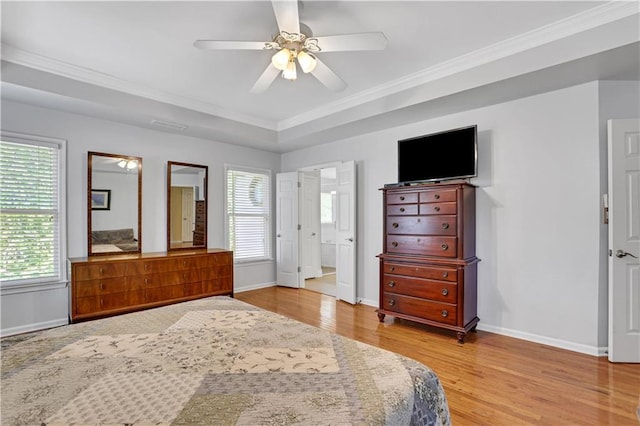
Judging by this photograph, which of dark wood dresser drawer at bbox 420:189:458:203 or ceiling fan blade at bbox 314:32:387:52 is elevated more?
ceiling fan blade at bbox 314:32:387:52

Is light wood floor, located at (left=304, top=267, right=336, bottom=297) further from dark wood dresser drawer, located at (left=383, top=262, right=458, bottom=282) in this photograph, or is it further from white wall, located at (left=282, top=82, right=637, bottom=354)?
white wall, located at (left=282, top=82, right=637, bottom=354)

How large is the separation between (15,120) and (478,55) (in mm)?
4813

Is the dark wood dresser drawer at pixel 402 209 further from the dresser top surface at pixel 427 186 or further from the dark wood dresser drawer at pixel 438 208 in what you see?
the dresser top surface at pixel 427 186

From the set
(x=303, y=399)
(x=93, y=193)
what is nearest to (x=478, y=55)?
(x=303, y=399)

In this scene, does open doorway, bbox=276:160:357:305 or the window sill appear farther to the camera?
the window sill

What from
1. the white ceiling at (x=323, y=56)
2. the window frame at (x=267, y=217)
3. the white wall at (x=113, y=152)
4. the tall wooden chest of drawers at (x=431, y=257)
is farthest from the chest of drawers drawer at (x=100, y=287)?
→ the tall wooden chest of drawers at (x=431, y=257)

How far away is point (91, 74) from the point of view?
3.33 meters

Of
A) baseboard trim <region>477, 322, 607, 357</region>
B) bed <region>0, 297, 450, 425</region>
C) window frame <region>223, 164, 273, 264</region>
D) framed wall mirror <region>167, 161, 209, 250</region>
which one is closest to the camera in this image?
bed <region>0, 297, 450, 425</region>

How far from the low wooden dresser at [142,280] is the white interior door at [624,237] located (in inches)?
170

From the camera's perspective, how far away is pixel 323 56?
307cm

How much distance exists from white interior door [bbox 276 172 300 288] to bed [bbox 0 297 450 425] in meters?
3.92

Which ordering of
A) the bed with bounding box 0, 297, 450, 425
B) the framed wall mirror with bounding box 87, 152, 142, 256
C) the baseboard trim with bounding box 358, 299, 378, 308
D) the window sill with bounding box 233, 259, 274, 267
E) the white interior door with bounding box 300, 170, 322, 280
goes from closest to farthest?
the bed with bounding box 0, 297, 450, 425 → the framed wall mirror with bounding box 87, 152, 142, 256 → the baseboard trim with bounding box 358, 299, 378, 308 → the window sill with bounding box 233, 259, 274, 267 → the white interior door with bounding box 300, 170, 322, 280

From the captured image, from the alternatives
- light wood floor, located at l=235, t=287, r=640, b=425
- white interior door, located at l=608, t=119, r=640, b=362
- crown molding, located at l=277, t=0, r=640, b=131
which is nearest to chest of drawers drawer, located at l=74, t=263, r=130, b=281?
light wood floor, located at l=235, t=287, r=640, b=425

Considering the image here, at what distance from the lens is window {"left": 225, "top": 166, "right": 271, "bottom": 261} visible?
17.6ft
